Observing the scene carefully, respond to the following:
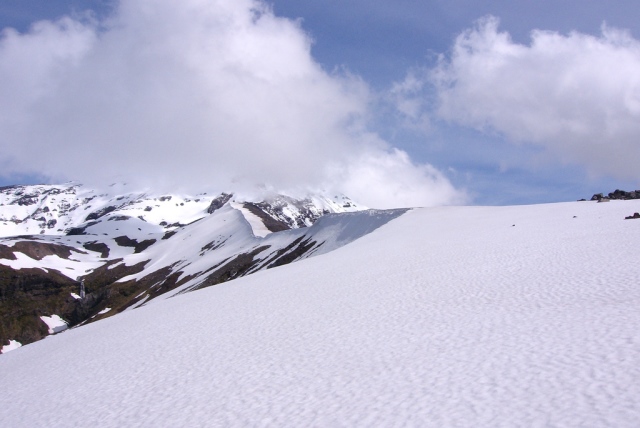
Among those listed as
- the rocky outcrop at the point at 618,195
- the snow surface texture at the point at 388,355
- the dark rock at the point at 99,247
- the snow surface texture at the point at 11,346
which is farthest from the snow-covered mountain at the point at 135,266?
the snow surface texture at the point at 388,355

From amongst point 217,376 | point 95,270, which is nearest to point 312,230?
point 217,376

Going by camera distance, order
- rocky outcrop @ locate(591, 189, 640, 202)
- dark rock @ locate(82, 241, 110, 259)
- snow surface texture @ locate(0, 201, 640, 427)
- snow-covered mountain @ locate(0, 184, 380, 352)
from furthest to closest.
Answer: dark rock @ locate(82, 241, 110, 259)
snow-covered mountain @ locate(0, 184, 380, 352)
rocky outcrop @ locate(591, 189, 640, 202)
snow surface texture @ locate(0, 201, 640, 427)

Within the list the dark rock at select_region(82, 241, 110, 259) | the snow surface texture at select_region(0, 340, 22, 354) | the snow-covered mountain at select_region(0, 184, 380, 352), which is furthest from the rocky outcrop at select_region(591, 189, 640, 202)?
the dark rock at select_region(82, 241, 110, 259)

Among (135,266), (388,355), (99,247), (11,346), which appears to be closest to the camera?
(388,355)

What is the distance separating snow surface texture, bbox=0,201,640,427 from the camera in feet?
26.5

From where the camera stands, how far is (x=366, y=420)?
26.7ft

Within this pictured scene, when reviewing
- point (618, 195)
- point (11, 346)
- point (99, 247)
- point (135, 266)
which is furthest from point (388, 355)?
point (99, 247)

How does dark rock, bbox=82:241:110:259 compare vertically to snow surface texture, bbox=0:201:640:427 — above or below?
above

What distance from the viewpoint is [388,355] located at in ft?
37.0

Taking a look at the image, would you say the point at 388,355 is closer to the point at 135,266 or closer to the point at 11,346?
the point at 11,346

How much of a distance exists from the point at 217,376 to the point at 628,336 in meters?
10.2

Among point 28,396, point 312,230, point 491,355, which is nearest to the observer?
point 491,355

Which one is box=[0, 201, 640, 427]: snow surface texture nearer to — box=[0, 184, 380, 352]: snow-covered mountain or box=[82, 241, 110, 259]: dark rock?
box=[0, 184, 380, 352]: snow-covered mountain

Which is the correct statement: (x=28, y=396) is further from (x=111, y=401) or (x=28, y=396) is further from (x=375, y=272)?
(x=375, y=272)
